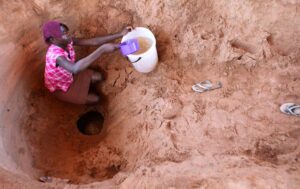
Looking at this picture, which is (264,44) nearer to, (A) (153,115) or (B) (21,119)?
(A) (153,115)

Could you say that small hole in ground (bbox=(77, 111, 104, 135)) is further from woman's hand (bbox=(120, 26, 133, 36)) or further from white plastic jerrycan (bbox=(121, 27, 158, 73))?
woman's hand (bbox=(120, 26, 133, 36))

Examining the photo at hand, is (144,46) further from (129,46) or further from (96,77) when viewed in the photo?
(96,77)

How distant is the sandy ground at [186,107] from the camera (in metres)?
1.63

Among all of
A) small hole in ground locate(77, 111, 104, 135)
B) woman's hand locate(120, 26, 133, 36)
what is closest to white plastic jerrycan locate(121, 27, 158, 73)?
woman's hand locate(120, 26, 133, 36)

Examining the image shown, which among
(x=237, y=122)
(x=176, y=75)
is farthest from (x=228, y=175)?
(x=176, y=75)

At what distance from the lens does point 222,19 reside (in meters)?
2.06

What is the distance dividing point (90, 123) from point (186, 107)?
2.92 feet

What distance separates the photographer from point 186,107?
1.95 metres

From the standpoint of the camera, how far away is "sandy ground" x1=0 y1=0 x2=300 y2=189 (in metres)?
1.63

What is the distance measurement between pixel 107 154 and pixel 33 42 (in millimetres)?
964

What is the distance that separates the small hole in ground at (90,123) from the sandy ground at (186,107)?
0.07 metres

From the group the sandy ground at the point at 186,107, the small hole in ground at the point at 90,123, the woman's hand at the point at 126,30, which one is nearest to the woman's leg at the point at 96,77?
the sandy ground at the point at 186,107

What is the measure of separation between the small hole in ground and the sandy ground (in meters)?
0.07

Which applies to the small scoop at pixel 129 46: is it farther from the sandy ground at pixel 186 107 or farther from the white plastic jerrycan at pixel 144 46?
the sandy ground at pixel 186 107
